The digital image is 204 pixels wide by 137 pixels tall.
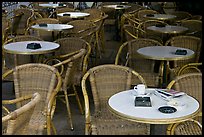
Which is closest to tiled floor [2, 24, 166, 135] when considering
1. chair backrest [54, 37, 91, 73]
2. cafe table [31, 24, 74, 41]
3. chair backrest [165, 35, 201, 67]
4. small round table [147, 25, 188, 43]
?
chair backrest [54, 37, 91, 73]

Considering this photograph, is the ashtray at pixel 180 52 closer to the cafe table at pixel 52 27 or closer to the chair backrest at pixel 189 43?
the chair backrest at pixel 189 43

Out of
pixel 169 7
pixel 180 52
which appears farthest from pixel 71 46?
pixel 169 7

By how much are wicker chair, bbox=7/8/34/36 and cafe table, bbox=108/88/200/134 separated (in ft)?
13.7

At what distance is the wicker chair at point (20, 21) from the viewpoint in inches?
260

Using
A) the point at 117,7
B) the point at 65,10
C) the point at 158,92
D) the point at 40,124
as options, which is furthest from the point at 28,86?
the point at 117,7

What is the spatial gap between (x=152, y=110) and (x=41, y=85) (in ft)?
3.50

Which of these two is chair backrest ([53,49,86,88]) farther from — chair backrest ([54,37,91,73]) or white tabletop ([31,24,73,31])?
white tabletop ([31,24,73,31])

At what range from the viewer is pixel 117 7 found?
8.69 meters

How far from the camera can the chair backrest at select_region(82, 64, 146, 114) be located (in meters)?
2.95

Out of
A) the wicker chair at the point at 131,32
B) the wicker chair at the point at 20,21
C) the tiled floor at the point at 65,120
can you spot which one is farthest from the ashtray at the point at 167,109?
the wicker chair at the point at 20,21

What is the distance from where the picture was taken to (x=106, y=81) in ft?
9.79

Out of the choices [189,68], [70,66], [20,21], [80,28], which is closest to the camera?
[70,66]

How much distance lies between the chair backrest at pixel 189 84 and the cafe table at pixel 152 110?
30cm

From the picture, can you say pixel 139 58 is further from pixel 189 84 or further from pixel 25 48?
pixel 189 84
